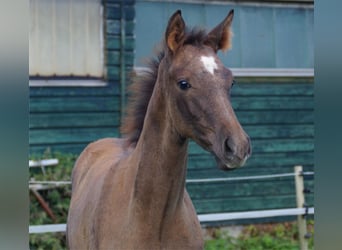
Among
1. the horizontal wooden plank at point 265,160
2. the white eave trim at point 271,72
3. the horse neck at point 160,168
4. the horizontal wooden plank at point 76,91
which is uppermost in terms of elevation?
the white eave trim at point 271,72

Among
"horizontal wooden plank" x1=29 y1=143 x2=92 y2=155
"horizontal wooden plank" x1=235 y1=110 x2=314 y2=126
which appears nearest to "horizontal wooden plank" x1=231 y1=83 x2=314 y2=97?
"horizontal wooden plank" x1=235 y1=110 x2=314 y2=126

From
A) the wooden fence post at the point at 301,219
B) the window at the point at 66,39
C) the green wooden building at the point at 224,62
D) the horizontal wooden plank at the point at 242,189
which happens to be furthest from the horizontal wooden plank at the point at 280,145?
the window at the point at 66,39

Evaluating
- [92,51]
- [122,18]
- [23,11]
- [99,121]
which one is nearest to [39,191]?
[99,121]

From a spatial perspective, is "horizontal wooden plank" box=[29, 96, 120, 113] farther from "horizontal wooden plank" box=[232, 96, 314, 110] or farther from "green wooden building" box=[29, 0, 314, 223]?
"horizontal wooden plank" box=[232, 96, 314, 110]

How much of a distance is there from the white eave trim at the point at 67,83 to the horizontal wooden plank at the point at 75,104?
122 mm

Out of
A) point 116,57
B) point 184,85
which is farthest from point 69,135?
point 184,85

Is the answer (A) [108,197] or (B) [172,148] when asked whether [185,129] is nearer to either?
(B) [172,148]

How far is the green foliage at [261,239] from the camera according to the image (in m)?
5.51

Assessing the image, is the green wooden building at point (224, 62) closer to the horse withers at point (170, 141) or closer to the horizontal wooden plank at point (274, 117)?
the horizontal wooden plank at point (274, 117)

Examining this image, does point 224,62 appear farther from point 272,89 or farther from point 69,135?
point 69,135

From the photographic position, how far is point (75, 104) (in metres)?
5.28

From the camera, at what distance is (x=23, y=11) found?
516 millimetres

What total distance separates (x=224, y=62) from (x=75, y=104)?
1.58m

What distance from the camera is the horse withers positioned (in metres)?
1.87
